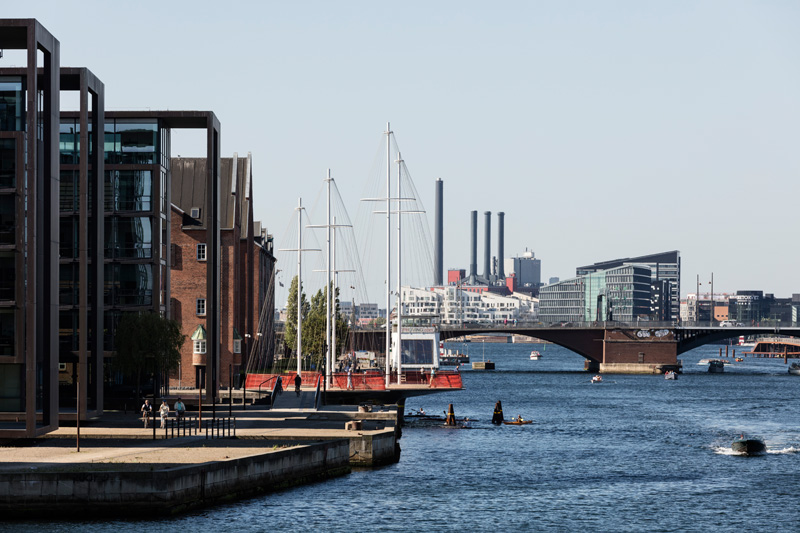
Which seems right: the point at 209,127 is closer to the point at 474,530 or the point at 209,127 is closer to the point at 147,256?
the point at 147,256

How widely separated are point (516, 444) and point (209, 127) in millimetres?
31130

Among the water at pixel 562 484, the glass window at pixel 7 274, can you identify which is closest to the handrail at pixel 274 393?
the water at pixel 562 484

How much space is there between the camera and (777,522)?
49969mm

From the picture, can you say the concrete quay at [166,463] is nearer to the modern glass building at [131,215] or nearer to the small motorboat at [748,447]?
the modern glass building at [131,215]

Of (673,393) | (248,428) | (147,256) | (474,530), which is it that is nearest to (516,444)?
(248,428)

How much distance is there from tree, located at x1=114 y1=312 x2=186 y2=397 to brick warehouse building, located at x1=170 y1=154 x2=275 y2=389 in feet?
49.0

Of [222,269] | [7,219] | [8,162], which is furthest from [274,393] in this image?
[8,162]

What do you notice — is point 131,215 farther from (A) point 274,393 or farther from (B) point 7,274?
(B) point 7,274

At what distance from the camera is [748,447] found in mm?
75562

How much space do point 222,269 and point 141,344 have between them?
1373 inches

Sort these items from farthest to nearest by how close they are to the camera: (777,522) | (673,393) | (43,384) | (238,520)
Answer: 1. (673,393)
2. (43,384)
3. (777,522)
4. (238,520)

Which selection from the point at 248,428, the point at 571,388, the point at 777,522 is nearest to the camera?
the point at 777,522

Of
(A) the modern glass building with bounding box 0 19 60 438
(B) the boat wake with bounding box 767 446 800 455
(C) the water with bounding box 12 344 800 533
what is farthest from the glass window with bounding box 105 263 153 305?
(B) the boat wake with bounding box 767 446 800 455

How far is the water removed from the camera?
157ft
